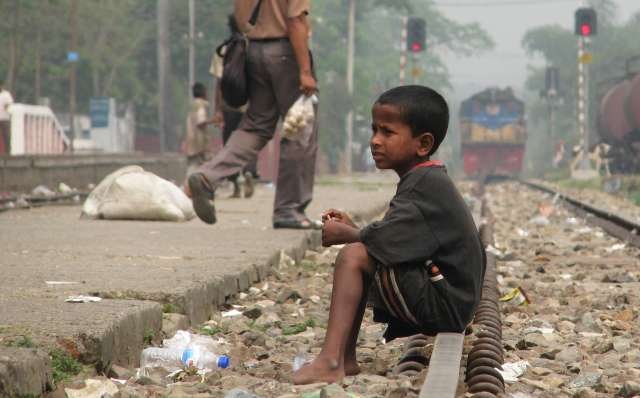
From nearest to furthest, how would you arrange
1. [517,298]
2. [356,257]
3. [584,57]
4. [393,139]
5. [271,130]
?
[356,257], [393,139], [517,298], [271,130], [584,57]

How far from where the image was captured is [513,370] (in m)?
4.18

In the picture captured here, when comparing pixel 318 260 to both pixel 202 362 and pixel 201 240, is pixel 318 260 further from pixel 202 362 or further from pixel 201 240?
pixel 202 362

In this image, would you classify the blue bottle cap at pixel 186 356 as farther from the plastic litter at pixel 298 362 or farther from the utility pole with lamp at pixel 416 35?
the utility pole with lamp at pixel 416 35

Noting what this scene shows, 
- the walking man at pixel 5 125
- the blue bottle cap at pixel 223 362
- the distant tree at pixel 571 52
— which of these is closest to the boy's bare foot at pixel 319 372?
the blue bottle cap at pixel 223 362

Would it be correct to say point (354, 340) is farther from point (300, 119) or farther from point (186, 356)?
point (300, 119)

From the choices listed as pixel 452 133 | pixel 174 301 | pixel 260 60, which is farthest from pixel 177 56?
pixel 452 133

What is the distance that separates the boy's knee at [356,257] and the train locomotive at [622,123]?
2630cm

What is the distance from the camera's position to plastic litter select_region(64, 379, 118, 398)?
360cm

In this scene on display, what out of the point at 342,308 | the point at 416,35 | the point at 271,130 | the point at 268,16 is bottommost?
Answer: the point at 342,308

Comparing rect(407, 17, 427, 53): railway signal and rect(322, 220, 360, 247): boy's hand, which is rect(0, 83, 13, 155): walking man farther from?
rect(407, 17, 427, 53): railway signal

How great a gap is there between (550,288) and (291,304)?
1.64m

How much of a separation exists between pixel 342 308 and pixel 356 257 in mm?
149

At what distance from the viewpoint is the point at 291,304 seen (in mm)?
6109

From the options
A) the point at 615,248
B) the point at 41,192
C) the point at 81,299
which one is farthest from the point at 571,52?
the point at 81,299
